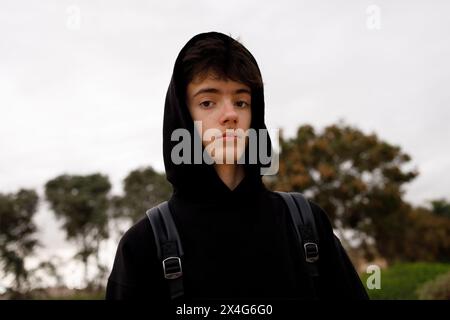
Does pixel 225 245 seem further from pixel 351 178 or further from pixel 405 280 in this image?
pixel 351 178

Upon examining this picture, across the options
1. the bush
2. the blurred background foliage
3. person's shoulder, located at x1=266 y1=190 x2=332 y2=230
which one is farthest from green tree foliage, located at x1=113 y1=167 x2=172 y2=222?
person's shoulder, located at x1=266 y1=190 x2=332 y2=230

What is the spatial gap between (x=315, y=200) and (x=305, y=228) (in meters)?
20.5

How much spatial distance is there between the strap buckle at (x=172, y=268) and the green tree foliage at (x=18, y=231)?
17.5m

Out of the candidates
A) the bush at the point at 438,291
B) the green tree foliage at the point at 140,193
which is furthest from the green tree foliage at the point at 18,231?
the bush at the point at 438,291

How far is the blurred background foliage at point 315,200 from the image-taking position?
70.0 feet

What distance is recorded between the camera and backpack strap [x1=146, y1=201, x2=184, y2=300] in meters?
2.50

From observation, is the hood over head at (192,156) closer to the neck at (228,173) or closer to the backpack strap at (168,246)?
the neck at (228,173)

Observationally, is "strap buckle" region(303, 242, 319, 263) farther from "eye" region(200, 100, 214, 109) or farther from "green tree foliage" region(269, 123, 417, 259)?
"green tree foliage" region(269, 123, 417, 259)

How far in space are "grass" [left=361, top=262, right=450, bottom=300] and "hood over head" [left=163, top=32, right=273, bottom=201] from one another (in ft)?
29.6

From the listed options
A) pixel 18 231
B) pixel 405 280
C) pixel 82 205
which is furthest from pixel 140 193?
pixel 405 280

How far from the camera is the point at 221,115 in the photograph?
2.69m
